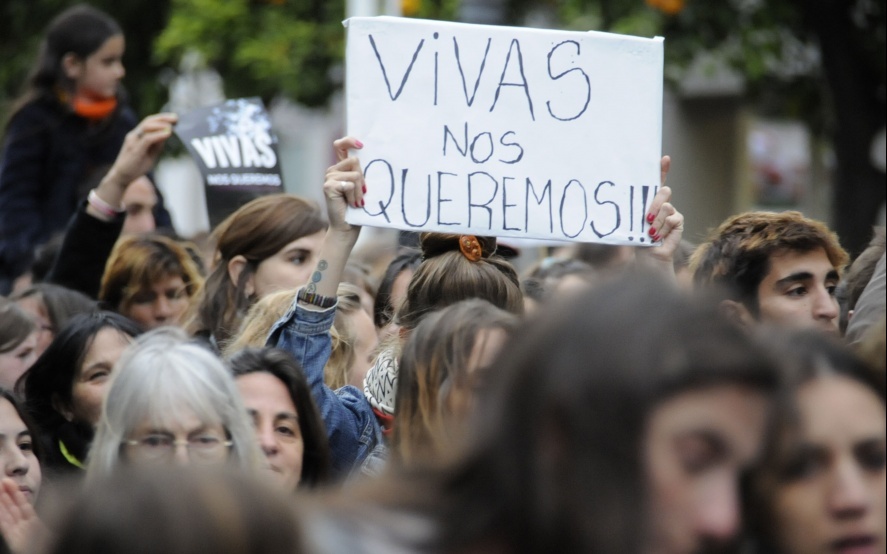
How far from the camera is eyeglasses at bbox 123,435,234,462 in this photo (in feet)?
10.1

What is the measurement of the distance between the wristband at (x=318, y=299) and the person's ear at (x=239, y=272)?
49.5 inches

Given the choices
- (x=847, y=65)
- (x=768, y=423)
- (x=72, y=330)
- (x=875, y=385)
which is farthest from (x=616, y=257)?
(x=768, y=423)

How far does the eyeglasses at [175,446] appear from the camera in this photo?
10.1ft

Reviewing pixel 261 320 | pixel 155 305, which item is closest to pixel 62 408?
pixel 261 320

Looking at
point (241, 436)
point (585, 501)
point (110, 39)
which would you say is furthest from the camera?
point (110, 39)

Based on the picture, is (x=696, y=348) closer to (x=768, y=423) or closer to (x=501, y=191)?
(x=768, y=423)

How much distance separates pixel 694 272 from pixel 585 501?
9.56ft

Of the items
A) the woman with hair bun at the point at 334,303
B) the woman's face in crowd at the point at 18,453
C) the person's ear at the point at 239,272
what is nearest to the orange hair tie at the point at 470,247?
the woman with hair bun at the point at 334,303

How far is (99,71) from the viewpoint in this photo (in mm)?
6258

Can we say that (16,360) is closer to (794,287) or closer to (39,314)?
(39,314)

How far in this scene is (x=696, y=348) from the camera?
1577 mm

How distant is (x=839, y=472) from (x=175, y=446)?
1.55 metres

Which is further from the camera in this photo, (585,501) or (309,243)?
(309,243)

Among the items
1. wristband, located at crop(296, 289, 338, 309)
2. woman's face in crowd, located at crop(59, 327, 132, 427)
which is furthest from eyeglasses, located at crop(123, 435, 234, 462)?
woman's face in crowd, located at crop(59, 327, 132, 427)
